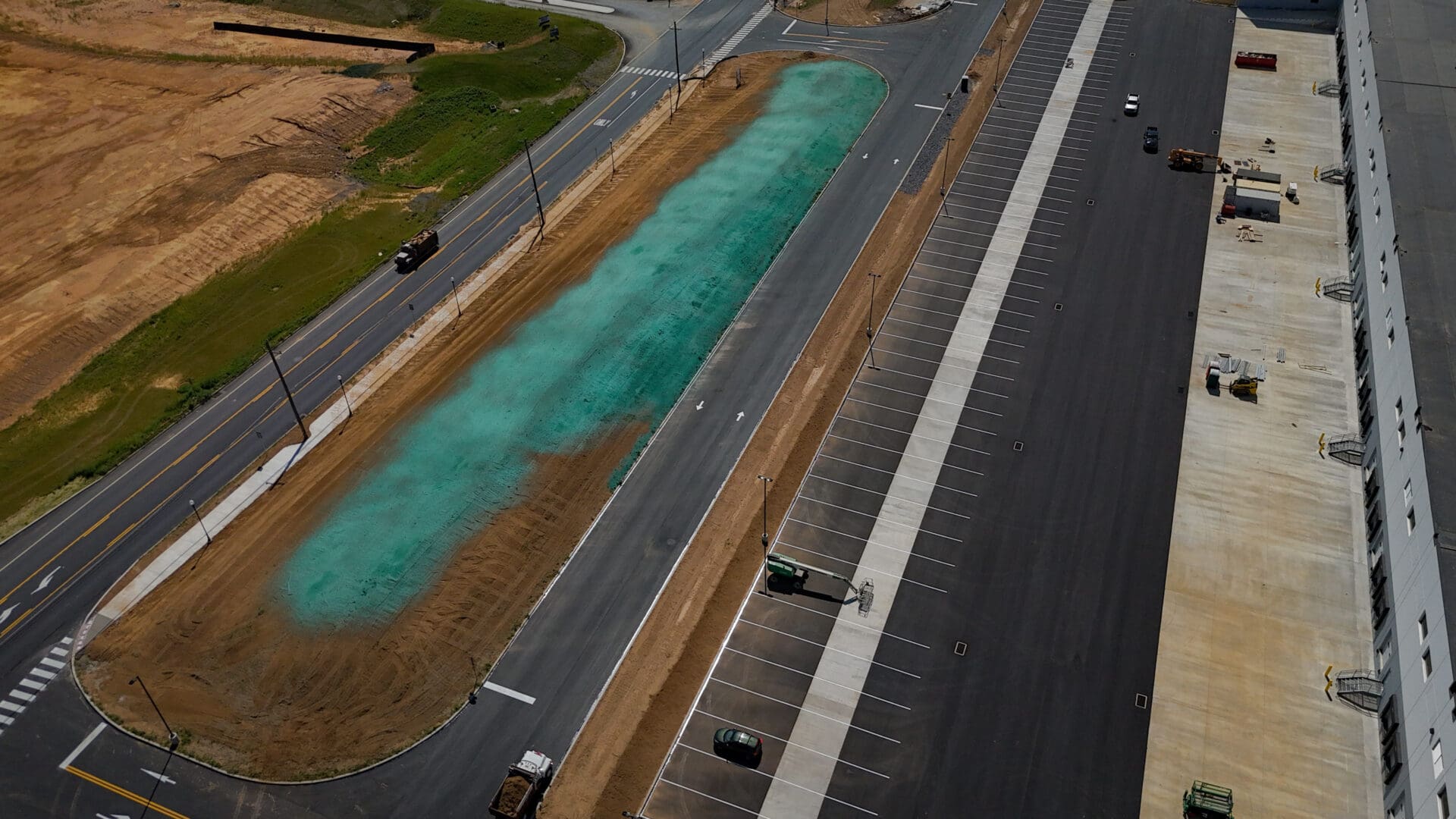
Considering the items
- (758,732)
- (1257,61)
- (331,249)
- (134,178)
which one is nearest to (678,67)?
(331,249)

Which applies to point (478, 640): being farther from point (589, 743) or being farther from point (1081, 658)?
point (1081, 658)

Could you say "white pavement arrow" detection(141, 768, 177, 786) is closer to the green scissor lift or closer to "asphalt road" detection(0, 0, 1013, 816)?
"asphalt road" detection(0, 0, 1013, 816)

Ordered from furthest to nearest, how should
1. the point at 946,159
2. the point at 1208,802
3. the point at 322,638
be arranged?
the point at 946,159
the point at 322,638
the point at 1208,802

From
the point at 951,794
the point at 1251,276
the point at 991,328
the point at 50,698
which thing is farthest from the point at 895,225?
the point at 50,698

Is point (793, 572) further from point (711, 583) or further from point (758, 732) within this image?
point (758, 732)

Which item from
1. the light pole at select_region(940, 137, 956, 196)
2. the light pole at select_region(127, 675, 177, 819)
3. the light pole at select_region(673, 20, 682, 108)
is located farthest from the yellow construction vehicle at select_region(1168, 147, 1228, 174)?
the light pole at select_region(127, 675, 177, 819)

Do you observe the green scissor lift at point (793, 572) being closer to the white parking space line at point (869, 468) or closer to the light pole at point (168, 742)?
the white parking space line at point (869, 468)
